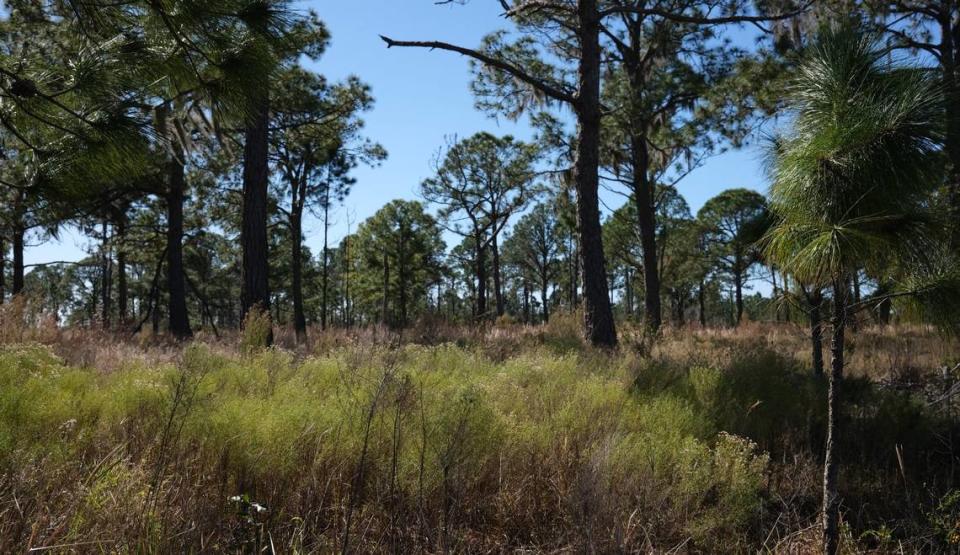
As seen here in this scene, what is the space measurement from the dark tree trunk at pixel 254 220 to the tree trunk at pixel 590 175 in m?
5.51

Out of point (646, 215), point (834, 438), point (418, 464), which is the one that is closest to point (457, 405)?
point (418, 464)

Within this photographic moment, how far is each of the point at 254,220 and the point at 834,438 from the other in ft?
28.9

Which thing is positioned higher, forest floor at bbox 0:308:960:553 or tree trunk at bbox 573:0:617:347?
tree trunk at bbox 573:0:617:347

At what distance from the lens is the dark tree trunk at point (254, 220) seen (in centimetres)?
896

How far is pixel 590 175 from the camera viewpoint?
867cm

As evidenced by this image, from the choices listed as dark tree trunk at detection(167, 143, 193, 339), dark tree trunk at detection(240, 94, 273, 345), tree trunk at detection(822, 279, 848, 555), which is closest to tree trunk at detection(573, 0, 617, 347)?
tree trunk at detection(822, 279, 848, 555)

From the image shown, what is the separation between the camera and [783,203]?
3.51 m

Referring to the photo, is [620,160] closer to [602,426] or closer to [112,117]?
[602,426]

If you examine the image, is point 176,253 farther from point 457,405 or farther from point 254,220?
point 457,405

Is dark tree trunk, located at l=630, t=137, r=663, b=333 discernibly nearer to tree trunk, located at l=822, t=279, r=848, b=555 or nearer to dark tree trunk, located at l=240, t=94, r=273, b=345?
dark tree trunk, located at l=240, t=94, r=273, b=345

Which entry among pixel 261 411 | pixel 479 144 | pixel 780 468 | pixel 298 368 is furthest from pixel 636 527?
pixel 479 144

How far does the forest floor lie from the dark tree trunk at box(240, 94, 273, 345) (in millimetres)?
3544

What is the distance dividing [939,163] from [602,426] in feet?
9.60

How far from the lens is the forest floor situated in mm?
2531
